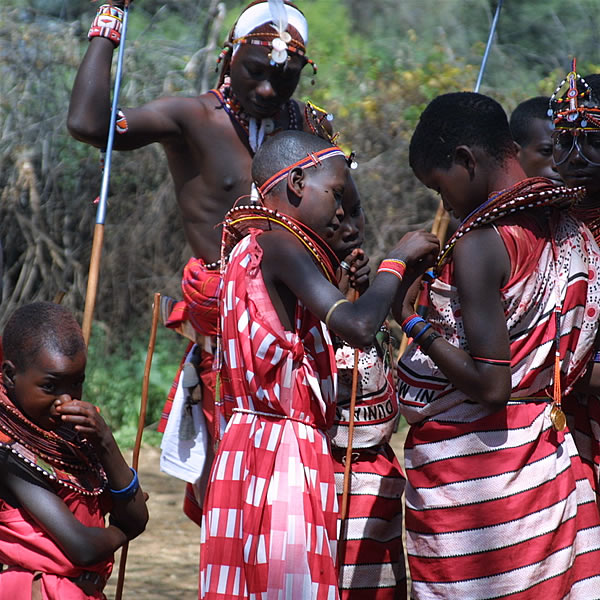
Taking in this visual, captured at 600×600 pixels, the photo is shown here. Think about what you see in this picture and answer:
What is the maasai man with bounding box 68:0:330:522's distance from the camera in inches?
156

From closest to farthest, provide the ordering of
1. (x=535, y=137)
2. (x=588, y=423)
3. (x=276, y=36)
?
(x=588, y=423) → (x=276, y=36) → (x=535, y=137)

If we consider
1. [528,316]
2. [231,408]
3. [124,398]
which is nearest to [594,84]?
[528,316]

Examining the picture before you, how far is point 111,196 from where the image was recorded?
29.2 feet

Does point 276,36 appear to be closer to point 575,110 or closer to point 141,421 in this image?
point 575,110

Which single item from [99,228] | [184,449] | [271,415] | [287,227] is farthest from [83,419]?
[184,449]

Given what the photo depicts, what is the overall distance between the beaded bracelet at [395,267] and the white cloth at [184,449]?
5.50ft

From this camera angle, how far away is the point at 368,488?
3.47 m

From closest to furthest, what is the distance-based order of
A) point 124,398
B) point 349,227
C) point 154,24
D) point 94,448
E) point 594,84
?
point 94,448 → point 349,227 → point 594,84 → point 124,398 → point 154,24

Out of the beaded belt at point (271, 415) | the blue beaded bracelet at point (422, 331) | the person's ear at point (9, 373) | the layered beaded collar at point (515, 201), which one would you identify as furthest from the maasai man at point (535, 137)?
the person's ear at point (9, 373)

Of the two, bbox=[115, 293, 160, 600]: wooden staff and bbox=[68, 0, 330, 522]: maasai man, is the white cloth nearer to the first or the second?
bbox=[68, 0, 330, 522]: maasai man

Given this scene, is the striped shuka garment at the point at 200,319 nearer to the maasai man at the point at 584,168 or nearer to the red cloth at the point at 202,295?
the red cloth at the point at 202,295

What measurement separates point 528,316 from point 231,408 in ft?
3.29

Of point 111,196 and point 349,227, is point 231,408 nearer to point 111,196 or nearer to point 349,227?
point 349,227

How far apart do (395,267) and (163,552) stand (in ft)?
11.9
